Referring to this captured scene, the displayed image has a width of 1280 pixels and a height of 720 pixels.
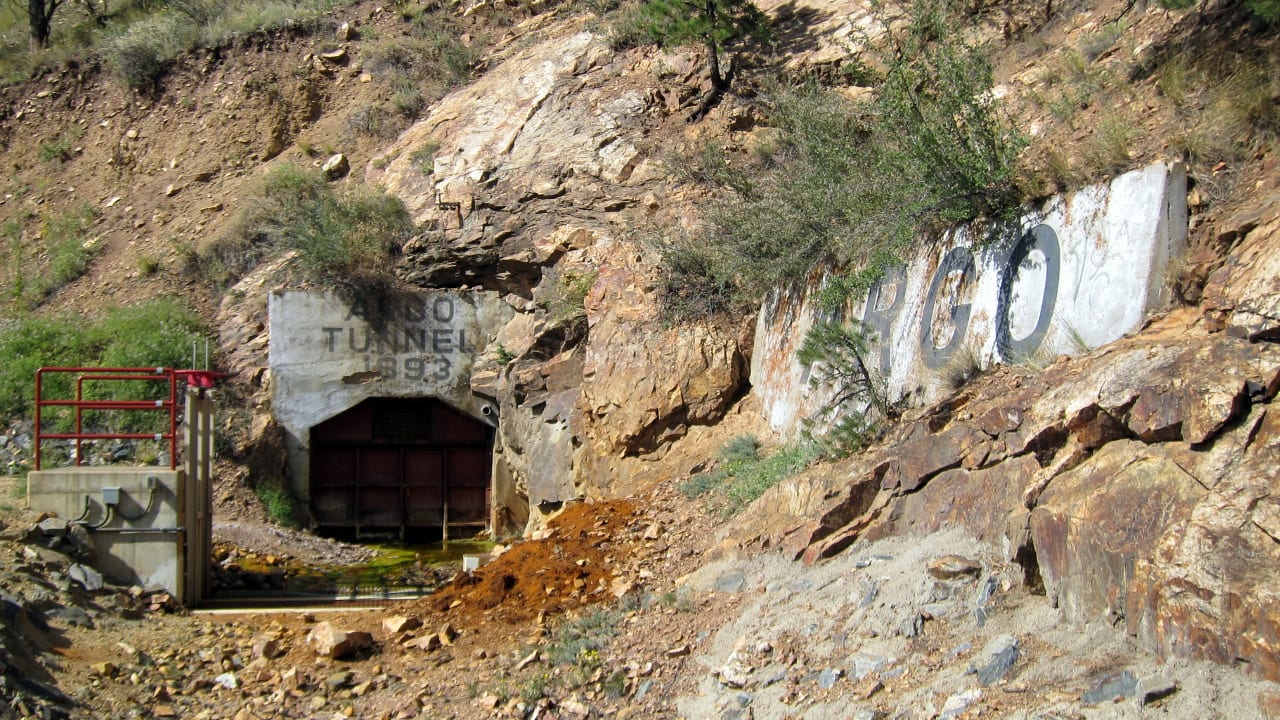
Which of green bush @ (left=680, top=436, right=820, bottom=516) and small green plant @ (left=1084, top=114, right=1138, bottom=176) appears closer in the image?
small green plant @ (left=1084, top=114, right=1138, bottom=176)

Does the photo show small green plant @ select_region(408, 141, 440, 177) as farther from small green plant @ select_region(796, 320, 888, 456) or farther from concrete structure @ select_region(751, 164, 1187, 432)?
small green plant @ select_region(796, 320, 888, 456)

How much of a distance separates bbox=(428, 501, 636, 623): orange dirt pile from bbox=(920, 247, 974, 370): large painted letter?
11.3 feet

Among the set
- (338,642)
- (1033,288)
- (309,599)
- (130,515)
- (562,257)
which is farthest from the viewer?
(562,257)

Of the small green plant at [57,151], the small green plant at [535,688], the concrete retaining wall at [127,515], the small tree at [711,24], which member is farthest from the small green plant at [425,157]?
the small green plant at [535,688]

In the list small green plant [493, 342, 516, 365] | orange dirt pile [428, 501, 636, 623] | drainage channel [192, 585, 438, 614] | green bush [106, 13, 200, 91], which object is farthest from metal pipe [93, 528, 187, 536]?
green bush [106, 13, 200, 91]

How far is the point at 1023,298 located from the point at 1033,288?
0.11 meters

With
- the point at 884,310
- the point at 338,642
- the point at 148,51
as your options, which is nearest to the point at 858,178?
the point at 884,310

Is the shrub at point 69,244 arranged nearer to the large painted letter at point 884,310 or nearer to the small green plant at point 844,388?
the small green plant at point 844,388

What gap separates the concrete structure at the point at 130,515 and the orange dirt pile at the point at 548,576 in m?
3.41

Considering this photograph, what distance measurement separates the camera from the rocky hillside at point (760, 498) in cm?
518

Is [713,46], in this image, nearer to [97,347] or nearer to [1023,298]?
[1023,298]

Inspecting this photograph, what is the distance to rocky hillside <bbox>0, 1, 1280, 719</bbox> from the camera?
5176 millimetres

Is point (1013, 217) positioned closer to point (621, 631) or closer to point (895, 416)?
point (895, 416)

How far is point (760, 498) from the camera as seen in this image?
29.9ft
